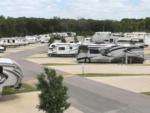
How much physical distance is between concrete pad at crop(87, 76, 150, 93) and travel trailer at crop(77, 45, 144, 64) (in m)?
15.7

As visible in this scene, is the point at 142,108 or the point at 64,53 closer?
the point at 142,108

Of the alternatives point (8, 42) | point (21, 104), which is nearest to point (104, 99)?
point (21, 104)

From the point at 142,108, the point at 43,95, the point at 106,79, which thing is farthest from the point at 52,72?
the point at 106,79

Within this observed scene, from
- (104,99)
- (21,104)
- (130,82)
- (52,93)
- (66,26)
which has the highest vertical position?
(52,93)

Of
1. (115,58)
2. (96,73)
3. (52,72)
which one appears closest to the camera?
(52,72)

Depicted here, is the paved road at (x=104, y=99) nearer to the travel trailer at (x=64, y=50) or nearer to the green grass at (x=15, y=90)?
the green grass at (x=15, y=90)

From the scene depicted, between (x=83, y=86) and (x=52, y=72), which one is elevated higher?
(x=52, y=72)

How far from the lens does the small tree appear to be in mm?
16422

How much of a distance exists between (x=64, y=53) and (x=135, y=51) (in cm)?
1545

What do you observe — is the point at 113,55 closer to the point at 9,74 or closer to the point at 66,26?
the point at 9,74

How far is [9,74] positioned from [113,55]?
29074 millimetres

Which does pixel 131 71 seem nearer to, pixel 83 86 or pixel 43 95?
pixel 83 86

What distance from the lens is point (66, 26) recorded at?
158 m

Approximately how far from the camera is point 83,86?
1307 inches
